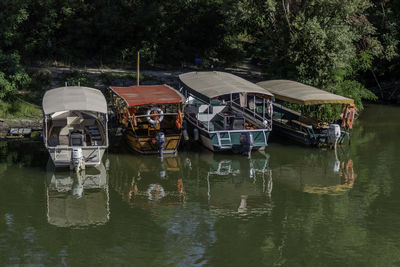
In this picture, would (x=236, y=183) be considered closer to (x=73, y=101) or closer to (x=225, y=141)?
(x=225, y=141)

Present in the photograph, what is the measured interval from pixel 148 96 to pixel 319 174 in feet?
24.2

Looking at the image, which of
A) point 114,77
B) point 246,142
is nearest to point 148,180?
point 246,142

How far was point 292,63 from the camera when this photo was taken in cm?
2908

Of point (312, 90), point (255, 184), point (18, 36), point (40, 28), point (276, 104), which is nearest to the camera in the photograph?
point (255, 184)

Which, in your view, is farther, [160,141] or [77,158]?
[160,141]

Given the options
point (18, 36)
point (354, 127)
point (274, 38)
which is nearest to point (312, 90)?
point (354, 127)

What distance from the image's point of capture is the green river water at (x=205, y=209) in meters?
12.6

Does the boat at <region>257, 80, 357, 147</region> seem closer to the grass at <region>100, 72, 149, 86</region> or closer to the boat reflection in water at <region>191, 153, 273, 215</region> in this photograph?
the boat reflection in water at <region>191, 153, 273, 215</region>

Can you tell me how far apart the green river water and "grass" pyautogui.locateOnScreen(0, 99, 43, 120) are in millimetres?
3018

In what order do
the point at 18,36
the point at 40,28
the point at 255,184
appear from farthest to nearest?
the point at 40,28 < the point at 18,36 < the point at 255,184

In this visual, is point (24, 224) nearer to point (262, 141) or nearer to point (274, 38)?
point (262, 141)

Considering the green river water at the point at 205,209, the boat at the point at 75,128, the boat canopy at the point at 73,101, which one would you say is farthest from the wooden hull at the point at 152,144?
the boat canopy at the point at 73,101

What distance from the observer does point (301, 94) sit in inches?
893

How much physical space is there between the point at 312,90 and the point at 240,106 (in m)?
3.26
